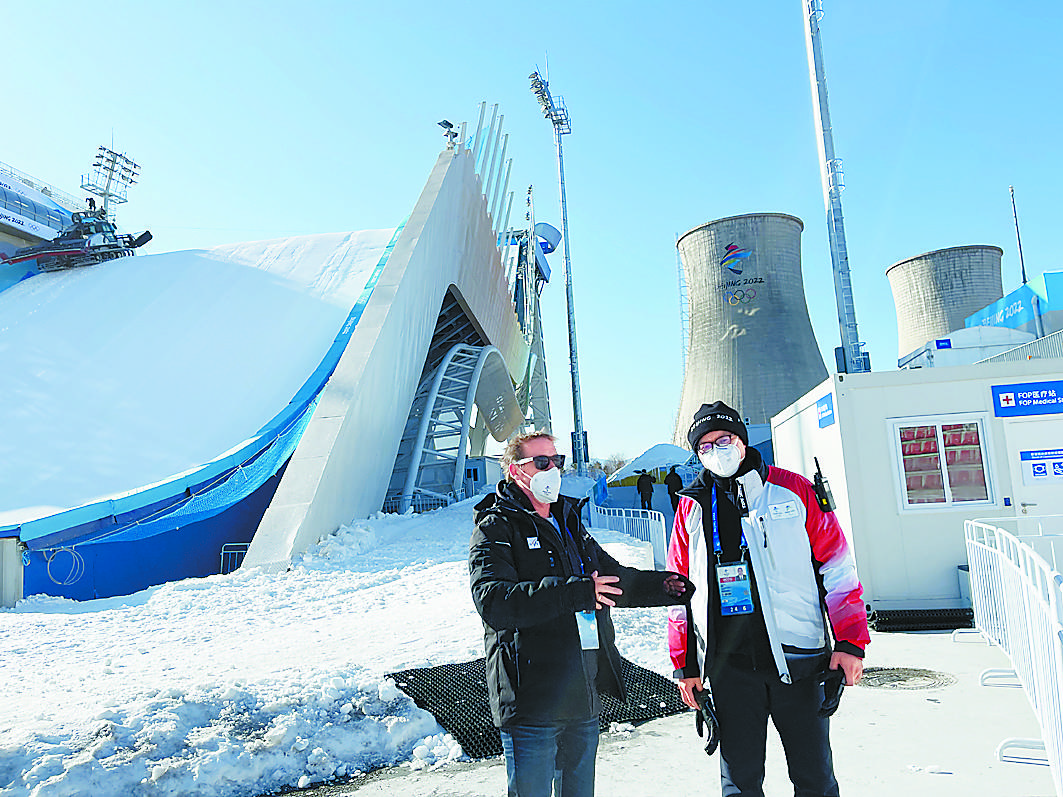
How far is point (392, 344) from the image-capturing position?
12.2 metres

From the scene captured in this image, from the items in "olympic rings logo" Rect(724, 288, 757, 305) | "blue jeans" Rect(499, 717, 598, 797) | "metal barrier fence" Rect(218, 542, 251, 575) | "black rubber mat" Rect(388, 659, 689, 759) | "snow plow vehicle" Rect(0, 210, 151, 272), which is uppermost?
"snow plow vehicle" Rect(0, 210, 151, 272)

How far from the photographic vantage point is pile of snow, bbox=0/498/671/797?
10.8 feet

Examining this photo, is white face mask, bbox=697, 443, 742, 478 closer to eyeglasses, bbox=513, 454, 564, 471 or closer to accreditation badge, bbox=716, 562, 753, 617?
accreditation badge, bbox=716, 562, 753, 617

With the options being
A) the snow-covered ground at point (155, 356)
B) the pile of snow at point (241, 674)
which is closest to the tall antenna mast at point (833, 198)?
the pile of snow at point (241, 674)

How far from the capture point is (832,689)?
7.45 feet

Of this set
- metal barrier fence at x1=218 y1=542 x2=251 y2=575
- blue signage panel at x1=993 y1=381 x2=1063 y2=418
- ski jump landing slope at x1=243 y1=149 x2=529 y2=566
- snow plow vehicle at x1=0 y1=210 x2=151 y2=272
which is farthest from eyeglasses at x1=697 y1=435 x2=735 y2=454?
snow plow vehicle at x1=0 y1=210 x2=151 y2=272

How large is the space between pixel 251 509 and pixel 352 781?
8.57m

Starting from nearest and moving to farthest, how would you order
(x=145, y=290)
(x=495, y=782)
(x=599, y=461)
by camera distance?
(x=495, y=782) → (x=145, y=290) → (x=599, y=461)

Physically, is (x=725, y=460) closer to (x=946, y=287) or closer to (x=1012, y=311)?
(x=1012, y=311)

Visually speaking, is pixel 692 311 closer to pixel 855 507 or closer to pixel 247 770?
pixel 855 507

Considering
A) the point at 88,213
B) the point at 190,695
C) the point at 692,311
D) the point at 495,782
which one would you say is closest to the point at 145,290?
the point at 88,213

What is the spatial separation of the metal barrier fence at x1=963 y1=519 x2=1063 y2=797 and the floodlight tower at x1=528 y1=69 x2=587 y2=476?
626 inches

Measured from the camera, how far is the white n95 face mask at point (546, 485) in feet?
7.90

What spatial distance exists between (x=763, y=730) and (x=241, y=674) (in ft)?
11.0
